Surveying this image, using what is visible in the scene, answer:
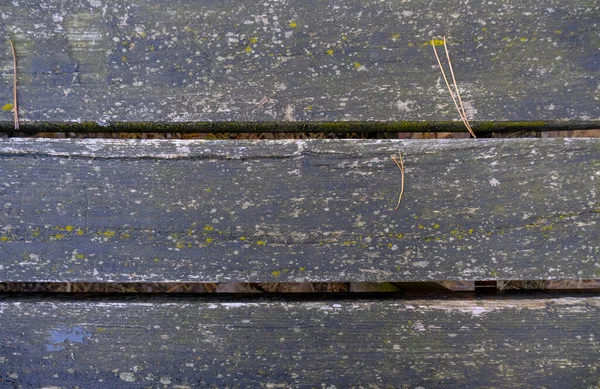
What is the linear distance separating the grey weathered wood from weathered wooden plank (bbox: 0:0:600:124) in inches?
4.5

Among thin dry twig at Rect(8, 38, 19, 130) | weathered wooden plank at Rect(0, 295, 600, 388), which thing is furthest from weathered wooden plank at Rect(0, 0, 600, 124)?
weathered wooden plank at Rect(0, 295, 600, 388)

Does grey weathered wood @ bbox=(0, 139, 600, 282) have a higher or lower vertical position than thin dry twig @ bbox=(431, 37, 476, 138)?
lower

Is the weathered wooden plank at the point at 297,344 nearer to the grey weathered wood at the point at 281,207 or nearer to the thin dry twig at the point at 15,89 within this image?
the grey weathered wood at the point at 281,207

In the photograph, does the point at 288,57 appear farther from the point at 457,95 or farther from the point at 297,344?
the point at 297,344

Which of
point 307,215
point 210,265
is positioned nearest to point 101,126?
point 210,265

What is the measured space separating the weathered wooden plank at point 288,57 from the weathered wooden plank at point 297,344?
0.58 meters

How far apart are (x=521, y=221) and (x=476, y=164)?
0.71ft

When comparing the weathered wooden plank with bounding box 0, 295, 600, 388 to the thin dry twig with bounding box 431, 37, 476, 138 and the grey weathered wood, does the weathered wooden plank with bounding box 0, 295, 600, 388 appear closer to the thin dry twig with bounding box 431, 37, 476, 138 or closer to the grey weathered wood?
the grey weathered wood

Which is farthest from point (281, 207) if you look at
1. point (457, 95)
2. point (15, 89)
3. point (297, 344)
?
point (15, 89)

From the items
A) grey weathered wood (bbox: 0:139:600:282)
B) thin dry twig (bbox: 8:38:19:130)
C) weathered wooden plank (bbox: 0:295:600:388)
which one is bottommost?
weathered wooden plank (bbox: 0:295:600:388)

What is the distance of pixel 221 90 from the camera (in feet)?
3.74

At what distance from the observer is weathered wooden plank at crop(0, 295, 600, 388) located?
3.91ft

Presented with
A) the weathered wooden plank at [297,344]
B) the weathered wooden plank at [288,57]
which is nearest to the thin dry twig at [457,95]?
the weathered wooden plank at [288,57]

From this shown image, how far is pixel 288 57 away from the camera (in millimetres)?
1138
